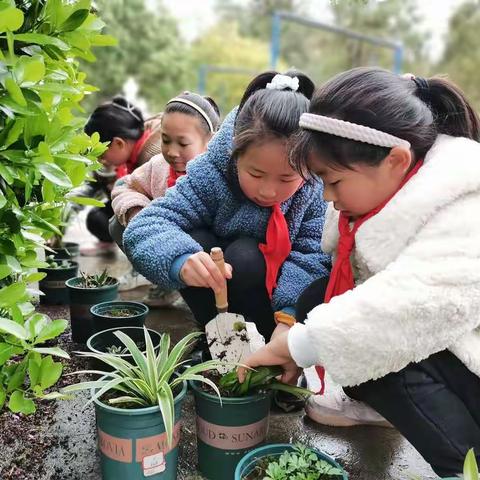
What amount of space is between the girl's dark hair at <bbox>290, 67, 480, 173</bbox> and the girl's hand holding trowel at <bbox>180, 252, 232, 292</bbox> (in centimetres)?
44

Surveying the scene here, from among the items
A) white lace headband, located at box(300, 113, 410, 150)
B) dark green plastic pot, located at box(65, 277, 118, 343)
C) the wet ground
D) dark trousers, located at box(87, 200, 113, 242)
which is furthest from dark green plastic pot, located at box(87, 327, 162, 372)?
dark trousers, located at box(87, 200, 113, 242)

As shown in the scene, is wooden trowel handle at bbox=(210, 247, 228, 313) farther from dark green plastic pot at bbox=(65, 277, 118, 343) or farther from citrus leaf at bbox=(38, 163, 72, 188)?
dark green plastic pot at bbox=(65, 277, 118, 343)

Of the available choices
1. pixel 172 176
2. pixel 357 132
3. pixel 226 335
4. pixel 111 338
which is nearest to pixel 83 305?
Answer: pixel 111 338

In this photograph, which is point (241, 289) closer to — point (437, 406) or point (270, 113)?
point (270, 113)

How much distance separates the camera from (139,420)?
133cm

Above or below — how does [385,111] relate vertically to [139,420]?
above

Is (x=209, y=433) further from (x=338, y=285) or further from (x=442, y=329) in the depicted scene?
(x=442, y=329)

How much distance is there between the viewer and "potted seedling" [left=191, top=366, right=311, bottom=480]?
57.7 inches

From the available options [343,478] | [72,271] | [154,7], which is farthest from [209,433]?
[154,7]

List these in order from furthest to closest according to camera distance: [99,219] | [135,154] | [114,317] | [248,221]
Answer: [99,219] → [135,154] → [114,317] → [248,221]

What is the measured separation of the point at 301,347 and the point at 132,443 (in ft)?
1.64

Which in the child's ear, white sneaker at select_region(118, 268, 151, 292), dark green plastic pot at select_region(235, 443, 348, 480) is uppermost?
the child's ear

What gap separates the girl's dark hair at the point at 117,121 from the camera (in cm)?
318

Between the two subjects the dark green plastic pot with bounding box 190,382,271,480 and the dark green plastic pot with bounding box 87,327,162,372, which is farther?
the dark green plastic pot with bounding box 87,327,162,372
